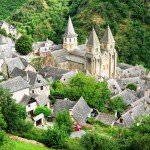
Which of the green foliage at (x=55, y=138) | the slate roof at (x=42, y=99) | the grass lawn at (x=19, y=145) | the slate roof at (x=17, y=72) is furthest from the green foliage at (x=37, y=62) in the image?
the grass lawn at (x=19, y=145)

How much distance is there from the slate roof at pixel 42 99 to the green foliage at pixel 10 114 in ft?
31.1

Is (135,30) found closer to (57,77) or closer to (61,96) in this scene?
(57,77)

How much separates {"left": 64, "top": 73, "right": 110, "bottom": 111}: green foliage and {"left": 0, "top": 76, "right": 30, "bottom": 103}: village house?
25.7 feet

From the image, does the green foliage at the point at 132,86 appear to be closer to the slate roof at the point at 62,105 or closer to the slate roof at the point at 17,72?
the slate roof at the point at 62,105

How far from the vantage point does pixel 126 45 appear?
102 m

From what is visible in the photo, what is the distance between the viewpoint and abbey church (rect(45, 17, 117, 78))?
2815 inches

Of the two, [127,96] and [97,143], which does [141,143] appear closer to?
[97,143]

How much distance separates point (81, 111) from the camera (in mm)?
51781

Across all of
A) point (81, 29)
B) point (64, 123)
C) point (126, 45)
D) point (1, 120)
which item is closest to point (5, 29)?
point (81, 29)

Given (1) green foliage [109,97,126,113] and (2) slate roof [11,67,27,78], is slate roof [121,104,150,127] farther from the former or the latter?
(2) slate roof [11,67,27,78]

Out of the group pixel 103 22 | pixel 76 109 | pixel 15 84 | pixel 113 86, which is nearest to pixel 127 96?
pixel 113 86

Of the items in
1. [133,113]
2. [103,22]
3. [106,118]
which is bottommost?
[133,113]

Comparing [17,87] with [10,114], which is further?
[17,87]

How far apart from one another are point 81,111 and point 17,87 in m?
8.77
